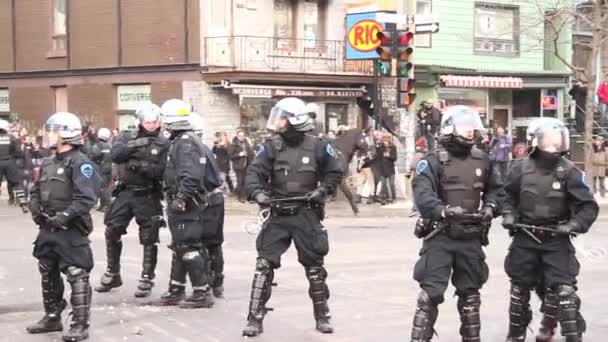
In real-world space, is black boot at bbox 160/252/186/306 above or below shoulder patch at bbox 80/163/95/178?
below

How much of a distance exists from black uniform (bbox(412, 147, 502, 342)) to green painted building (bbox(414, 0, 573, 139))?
22.0 metres

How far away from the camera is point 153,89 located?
2583 centimetres

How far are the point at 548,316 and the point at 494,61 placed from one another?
25.2m

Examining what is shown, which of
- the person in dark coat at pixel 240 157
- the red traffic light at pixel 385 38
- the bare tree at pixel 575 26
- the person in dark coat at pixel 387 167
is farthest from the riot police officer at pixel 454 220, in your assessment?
the bare tree at pixel 575 26

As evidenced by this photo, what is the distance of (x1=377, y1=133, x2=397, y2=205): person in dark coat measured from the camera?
20.0 m

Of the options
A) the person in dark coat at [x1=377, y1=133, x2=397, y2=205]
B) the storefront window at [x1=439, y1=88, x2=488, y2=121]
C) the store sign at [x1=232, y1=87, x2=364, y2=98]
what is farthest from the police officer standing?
the storefront window at [x1=439, y1=88, x2=488, y2=121]

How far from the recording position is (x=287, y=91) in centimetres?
2559

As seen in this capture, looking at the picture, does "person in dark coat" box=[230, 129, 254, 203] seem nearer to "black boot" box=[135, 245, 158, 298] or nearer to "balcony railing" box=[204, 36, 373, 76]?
"balcony railing" box=[204, 36, 373, 76]

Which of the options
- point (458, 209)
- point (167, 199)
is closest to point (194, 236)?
point (167, 199)

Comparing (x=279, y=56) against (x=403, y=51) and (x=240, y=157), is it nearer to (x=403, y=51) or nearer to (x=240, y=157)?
(x=240, y=157)

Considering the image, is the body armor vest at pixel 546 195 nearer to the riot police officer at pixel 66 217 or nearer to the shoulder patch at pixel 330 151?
the shoulder patch at pixel 330 151

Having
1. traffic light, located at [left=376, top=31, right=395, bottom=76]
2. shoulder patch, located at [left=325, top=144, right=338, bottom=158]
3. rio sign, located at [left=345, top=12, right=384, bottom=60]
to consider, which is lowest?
shoulder patch, located at [left=325, top=144, right=338, bottom=158]

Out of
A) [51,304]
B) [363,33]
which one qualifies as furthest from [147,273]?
[363,33]

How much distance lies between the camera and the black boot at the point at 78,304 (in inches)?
287
